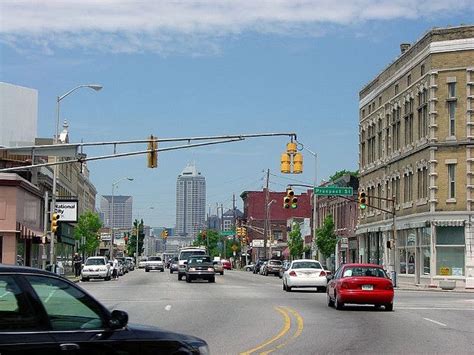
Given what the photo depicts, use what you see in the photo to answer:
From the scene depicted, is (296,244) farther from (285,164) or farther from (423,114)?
(285,164)

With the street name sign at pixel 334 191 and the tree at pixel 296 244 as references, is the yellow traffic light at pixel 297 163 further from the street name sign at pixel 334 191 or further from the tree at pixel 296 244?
the tree at pixel 296 244

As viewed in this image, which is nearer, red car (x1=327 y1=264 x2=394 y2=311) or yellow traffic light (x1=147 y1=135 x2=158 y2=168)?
red car (x1=327 y1=264 x2=394 y2=311)

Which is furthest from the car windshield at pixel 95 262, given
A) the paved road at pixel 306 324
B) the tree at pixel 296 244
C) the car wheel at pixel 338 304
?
the tree at pixel 296 244

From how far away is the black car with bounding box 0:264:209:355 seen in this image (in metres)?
7.00

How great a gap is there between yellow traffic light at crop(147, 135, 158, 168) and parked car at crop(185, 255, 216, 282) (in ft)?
67.9

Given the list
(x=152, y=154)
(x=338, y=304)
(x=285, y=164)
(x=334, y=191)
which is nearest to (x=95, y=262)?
(x=334, y=191)

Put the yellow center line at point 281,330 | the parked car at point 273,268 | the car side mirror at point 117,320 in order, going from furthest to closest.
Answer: the parked car at point 273,268 < the yellow center line at point 281,330 < the car side mirror at point 117,320

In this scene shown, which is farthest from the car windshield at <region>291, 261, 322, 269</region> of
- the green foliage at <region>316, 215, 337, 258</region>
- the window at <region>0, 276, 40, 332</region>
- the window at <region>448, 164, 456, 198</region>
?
the green foliage at <region>316, 215, 337, 258</region>

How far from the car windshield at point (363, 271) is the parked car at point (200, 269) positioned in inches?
1029

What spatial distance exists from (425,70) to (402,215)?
11304 mm

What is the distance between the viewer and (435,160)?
2093 inches

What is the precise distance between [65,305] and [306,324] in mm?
14015

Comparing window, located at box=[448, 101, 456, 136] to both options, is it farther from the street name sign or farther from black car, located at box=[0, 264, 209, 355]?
black car, located at box=[0, 264, 209, 355]

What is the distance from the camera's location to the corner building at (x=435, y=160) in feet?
171
